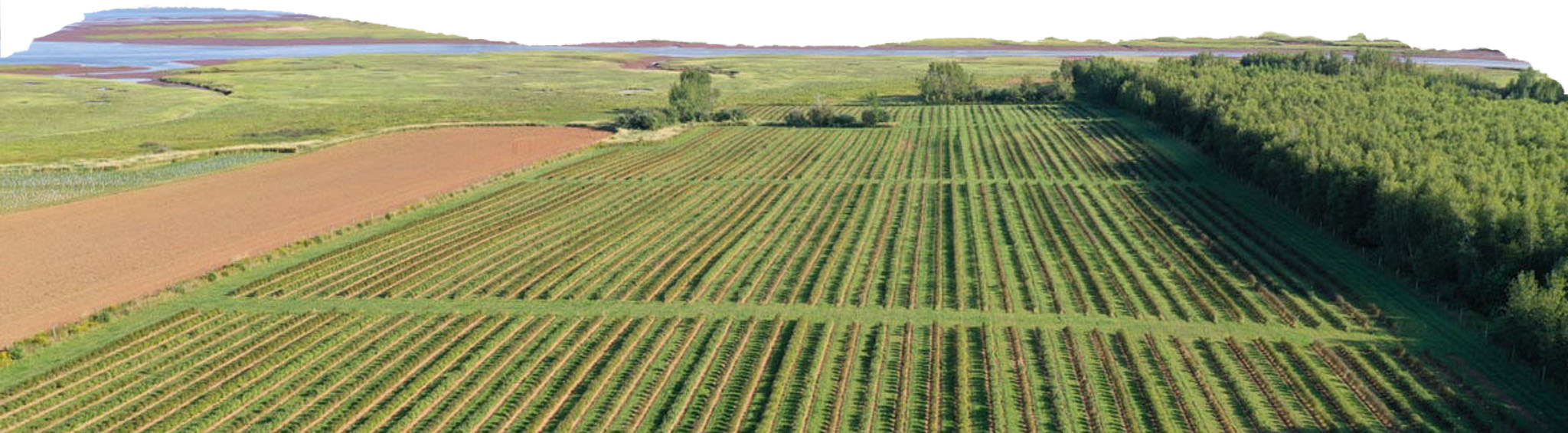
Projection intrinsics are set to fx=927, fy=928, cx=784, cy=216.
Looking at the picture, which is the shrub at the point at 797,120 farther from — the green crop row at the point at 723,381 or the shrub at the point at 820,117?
the green crop row at the point at 723,381

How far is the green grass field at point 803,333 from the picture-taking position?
33812mm

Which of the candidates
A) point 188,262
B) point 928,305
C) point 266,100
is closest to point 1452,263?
point 928,305

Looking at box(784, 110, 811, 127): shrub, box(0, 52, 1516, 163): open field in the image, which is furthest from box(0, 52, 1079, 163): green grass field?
box(784, 110, 811, 127): shrub

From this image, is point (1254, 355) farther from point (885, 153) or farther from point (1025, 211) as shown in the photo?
point (885, 153)

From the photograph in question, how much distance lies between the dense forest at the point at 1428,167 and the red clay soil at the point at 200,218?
6629 centimetres

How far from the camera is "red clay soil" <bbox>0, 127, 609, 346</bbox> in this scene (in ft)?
166

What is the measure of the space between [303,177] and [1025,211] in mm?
66367

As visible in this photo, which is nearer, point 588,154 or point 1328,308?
point 1328,308

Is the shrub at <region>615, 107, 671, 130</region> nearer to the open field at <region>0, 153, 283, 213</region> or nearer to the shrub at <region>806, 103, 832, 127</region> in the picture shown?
the shrub at <region>806, 103, 832, 127</region>

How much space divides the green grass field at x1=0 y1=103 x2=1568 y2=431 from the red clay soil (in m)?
4.51

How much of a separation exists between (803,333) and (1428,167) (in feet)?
127

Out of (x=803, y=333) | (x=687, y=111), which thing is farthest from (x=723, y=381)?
(x=687, y=111)

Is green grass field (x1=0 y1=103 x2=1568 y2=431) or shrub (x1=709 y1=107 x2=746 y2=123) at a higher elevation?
shrub (x1=709 y1=107 x2=746 y2=123)

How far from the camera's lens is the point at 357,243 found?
198 ft
